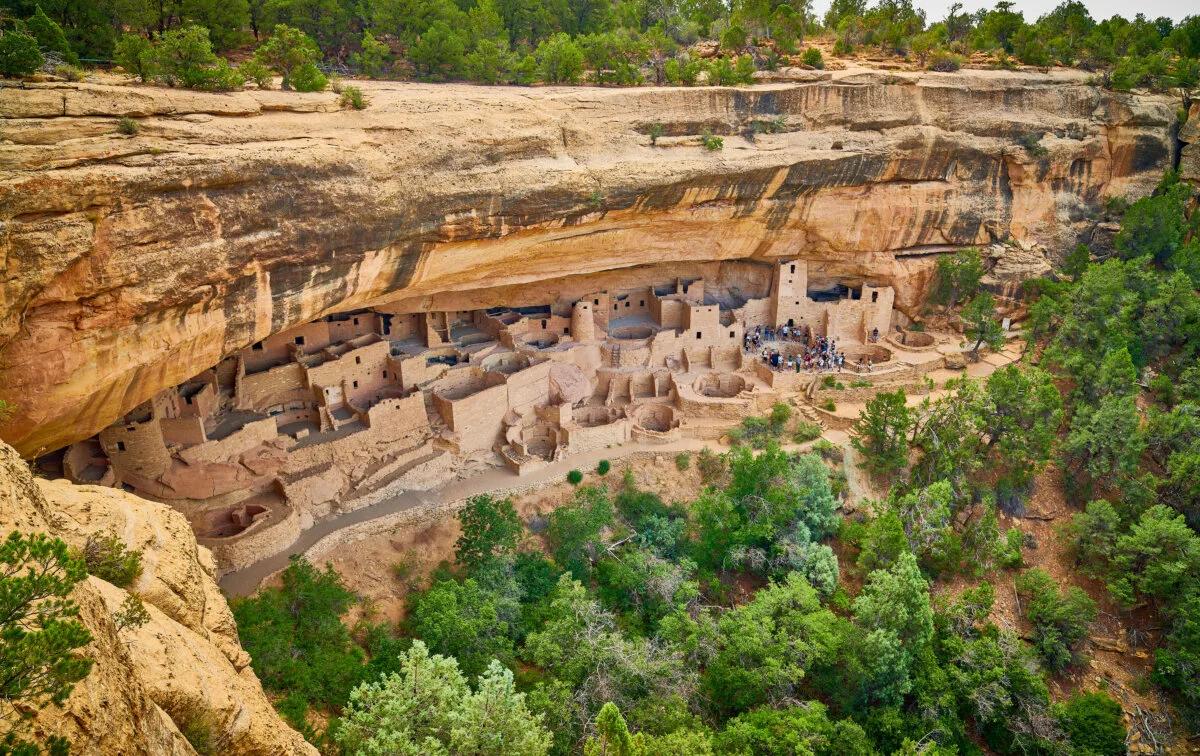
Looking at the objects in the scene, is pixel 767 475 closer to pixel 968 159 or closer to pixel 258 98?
pixel 968 159

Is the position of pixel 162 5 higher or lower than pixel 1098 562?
higher

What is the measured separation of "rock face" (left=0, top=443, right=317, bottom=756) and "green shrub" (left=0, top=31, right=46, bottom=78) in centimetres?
691

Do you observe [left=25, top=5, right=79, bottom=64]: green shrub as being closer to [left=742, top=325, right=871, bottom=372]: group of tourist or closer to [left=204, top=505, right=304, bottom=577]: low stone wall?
[left=204, top=505, right=304, bottom=577]: low stone wall

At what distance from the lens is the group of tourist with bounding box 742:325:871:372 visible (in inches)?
950

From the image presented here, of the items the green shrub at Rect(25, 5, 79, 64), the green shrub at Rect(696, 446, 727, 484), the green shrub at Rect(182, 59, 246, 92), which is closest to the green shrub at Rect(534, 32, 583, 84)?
the green shrub at Rect(182, 59, 246, 92)

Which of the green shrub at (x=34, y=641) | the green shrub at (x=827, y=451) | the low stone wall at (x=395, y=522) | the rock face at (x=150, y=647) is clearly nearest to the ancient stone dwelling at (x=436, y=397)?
the low stone wall at (x=395, y=522)

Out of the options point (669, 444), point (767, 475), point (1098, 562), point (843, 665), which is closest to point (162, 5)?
point (669, 444)

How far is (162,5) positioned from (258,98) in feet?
24.1

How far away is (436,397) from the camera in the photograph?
19.8 m

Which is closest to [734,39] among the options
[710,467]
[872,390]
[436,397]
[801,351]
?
[801,351]

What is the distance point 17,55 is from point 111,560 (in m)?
8.79

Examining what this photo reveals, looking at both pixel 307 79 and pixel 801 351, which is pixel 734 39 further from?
pixel 307 79

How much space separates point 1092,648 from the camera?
1919cm

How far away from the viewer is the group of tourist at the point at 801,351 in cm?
2414
